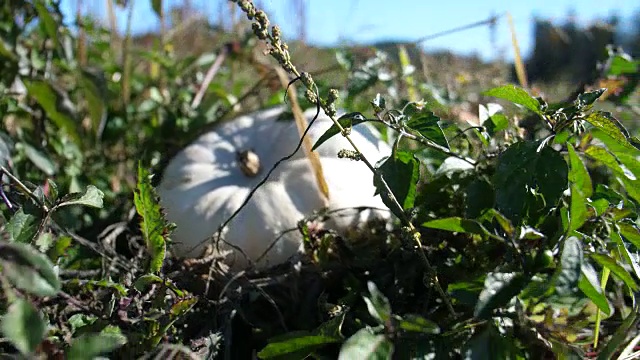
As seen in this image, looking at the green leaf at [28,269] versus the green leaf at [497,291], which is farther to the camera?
the green leaf at [497,291]

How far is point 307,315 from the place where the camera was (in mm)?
1142

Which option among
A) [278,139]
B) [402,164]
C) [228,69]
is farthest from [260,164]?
[228,69]

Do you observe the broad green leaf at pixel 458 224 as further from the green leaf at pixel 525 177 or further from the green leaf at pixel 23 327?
the green leaf at pixel 23 327

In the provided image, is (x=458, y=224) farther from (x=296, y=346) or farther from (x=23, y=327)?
(x=23, y=327)

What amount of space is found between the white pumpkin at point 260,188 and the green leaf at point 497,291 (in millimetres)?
500

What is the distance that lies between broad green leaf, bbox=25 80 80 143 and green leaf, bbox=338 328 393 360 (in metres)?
1.14

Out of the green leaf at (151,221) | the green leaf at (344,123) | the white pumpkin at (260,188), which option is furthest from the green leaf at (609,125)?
the green leaf at (151,221)

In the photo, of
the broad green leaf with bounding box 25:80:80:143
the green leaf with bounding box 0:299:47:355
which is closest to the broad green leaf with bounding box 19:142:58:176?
the broad green leaf with bounding box 25:80:80:143

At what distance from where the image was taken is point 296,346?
2.76ft

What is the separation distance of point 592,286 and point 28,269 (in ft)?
2.05

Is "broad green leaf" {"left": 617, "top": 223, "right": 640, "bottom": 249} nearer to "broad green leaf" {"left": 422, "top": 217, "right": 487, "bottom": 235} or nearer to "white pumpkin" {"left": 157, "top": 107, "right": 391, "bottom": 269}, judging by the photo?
"broad green leaf" {"left": 422, "top": 217, "right": 487, "bottom": 235}

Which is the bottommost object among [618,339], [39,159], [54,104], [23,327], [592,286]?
[618,339]

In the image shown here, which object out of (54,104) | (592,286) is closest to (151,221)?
(592,286)

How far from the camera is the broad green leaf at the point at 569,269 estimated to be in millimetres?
736
